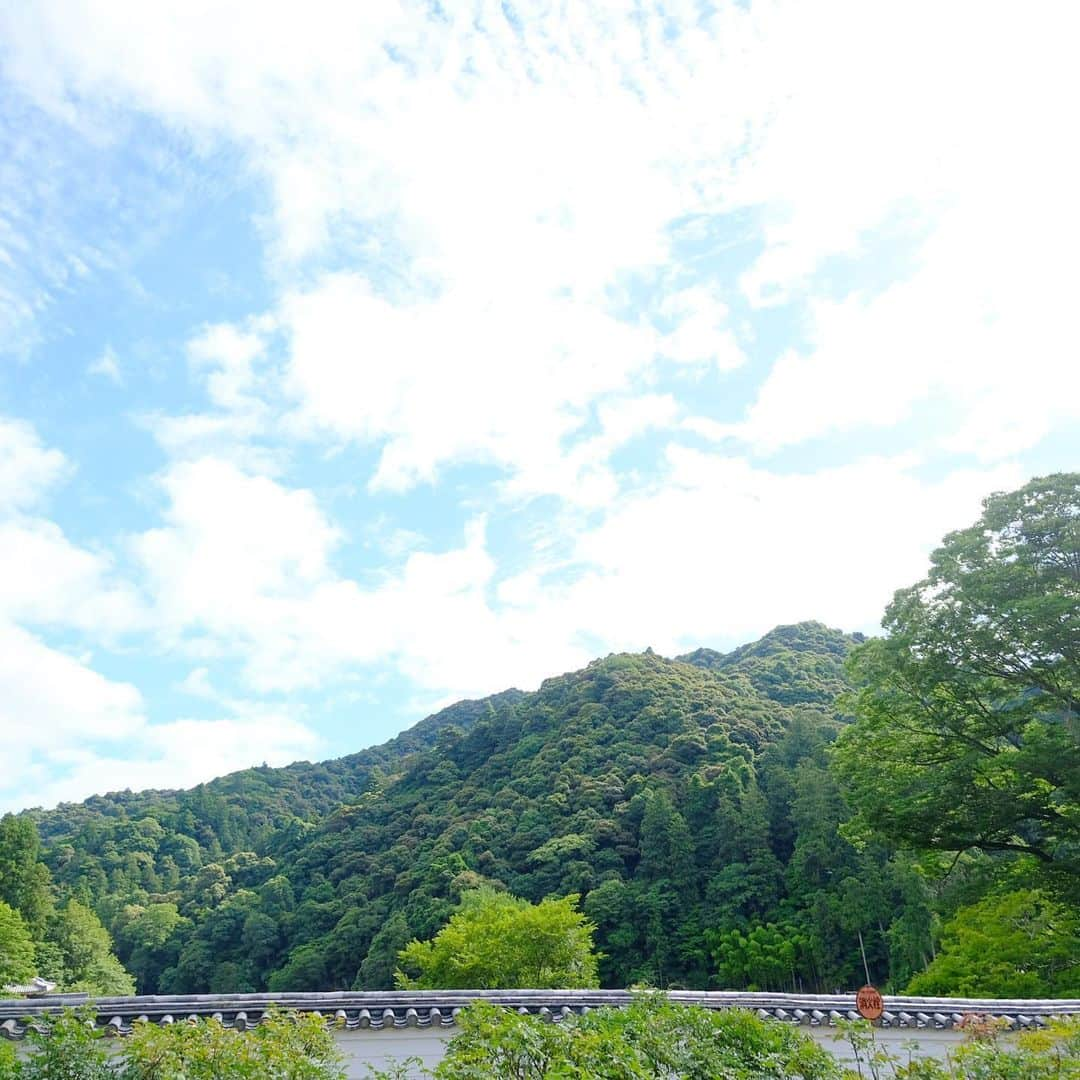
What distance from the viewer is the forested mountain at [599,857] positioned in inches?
1148

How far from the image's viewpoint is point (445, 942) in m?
20.3

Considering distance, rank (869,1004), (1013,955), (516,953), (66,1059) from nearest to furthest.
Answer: (66,1059) → (869,1004) → (1013,955) → (516,953)

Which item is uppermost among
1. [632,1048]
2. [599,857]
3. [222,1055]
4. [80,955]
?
[222,1055]

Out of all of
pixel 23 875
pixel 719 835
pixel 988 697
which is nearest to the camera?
pixel 988 697

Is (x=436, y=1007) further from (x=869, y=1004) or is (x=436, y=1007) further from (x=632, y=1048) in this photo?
(x=632, y=1048)

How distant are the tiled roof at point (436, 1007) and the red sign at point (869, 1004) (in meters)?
0.92

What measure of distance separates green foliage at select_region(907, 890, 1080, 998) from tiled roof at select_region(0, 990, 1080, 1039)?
5501 mm

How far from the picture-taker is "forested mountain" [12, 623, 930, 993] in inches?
1148

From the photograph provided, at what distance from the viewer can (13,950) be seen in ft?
80.2

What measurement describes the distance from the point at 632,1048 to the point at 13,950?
96.4ft

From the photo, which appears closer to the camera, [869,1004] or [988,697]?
[869,1004]

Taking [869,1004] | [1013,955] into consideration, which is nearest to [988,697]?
[1013,955]

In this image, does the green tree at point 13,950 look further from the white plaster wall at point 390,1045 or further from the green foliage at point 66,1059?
the green foliage at point 66,1059

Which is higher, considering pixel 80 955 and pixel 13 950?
pixel 13 950
